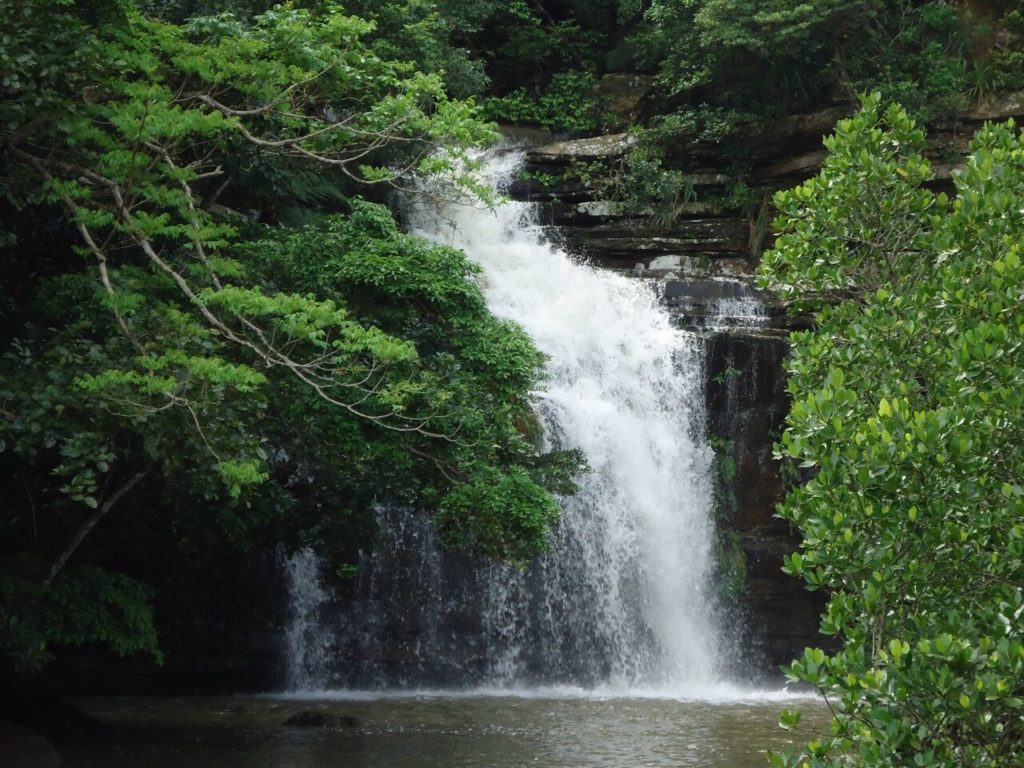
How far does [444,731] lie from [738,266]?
13.4 meters

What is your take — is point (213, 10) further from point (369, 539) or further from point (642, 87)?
point (642, 87)

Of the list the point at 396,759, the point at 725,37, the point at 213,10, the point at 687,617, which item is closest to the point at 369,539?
the point at 396,759

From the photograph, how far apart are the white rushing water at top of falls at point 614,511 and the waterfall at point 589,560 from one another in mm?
22

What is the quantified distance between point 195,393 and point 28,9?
3270 millimetres

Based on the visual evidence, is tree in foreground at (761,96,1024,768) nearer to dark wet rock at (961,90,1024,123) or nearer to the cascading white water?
the cascading white water

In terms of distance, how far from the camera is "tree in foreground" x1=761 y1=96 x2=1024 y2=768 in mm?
4688

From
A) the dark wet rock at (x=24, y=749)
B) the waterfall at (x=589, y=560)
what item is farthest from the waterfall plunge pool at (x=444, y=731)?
the waterfall at (x=589, y=560)

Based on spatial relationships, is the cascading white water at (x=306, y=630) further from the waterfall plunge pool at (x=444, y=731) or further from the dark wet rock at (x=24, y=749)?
the dark wet rock at (x=24, y=749)

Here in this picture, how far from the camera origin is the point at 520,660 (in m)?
17.2

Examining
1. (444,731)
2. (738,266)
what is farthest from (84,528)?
(738,266)

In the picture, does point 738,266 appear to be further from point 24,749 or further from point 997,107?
point 24,749

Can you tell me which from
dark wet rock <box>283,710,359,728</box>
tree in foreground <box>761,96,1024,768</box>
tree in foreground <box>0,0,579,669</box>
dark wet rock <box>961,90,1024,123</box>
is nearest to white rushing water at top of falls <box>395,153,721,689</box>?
dark wet rock <box>283,710,359,728</box>

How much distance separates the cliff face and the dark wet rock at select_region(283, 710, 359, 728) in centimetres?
777

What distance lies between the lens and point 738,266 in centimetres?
2397
